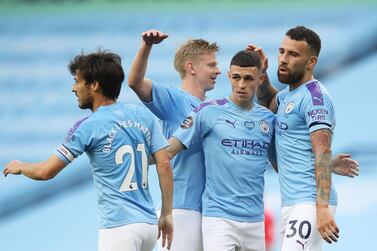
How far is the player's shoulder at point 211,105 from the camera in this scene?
7.72m

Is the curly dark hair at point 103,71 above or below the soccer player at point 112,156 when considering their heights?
above

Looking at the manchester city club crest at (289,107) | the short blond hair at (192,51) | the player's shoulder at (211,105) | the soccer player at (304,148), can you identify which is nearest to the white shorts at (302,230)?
the soccer player at (304,148)

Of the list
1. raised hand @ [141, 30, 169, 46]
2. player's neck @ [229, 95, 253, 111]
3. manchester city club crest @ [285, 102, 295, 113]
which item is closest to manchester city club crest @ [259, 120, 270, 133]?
player's neck @ [229, 95, 253, 111]

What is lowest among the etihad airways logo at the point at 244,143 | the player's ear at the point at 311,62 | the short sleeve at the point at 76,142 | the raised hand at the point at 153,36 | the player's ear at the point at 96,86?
the short sleeve at the point at 76,142

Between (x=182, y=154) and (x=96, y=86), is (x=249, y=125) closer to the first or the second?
(x=182, y=154)

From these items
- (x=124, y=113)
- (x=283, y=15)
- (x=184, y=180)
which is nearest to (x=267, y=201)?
(x=283, y=15)

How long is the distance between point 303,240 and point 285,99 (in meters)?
0.88

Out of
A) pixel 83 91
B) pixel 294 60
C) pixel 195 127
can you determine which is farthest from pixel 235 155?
pixel 83 91

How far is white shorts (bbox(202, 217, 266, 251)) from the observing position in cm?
755

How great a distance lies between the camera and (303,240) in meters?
7.27

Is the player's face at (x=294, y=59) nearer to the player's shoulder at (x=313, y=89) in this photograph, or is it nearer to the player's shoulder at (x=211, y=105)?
the player's shoulder at (x=313, y=89)

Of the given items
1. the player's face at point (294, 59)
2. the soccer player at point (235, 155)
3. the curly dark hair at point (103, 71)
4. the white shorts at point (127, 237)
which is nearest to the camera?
the white shorts at point (127, 237)

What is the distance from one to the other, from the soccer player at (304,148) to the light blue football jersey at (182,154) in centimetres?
63

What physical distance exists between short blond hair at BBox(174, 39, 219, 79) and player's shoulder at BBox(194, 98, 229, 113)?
0.61 meters
